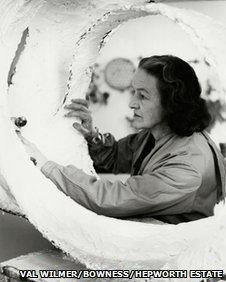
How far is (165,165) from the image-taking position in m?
1.31

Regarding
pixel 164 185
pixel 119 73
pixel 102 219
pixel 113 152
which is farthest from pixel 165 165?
pixel 119 73

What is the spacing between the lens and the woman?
1270mm

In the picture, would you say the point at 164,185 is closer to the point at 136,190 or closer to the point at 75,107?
the point at 136,190

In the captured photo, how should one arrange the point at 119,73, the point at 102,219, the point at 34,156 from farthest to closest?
1. the point at 119,73
2. the point at 34,156
3. the point at 102,219

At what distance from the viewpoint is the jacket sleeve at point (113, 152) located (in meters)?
1.79

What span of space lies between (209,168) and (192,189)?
10 centimetres

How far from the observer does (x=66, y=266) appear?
55.3 inches

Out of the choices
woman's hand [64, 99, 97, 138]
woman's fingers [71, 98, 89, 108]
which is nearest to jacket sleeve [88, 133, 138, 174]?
woman's hand [64, 99, 97, 138]

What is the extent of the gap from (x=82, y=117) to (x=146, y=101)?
0.39m

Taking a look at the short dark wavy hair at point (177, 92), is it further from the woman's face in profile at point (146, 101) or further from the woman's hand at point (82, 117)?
the woman's hand at point (82, 117)

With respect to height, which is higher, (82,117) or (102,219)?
(82,117)

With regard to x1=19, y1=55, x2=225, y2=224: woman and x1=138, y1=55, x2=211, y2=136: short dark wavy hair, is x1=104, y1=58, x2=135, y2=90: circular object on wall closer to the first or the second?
x1=19, y1=55, x2=225, y2=224: woman

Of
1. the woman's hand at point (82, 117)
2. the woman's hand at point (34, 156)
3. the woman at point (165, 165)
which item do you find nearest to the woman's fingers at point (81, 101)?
the woman's hand at point (82, 117)

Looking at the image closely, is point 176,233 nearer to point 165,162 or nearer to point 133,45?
point 165,162
